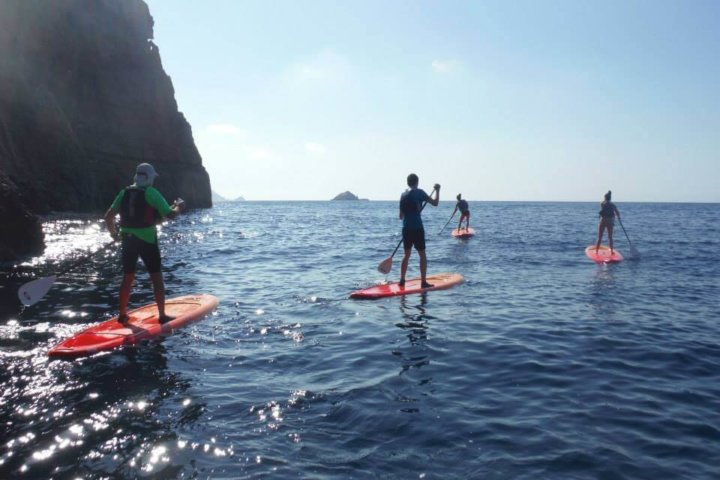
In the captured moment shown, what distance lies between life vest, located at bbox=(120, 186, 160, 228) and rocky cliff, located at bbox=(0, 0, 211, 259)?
967cm

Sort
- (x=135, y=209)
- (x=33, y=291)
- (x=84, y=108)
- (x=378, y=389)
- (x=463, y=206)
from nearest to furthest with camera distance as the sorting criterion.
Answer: (x=378, y=389) → (x=135, y=209) → (x=33, y=291) → (x=463, y=206) → (x=84, y=108)

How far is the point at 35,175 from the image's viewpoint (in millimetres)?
30656

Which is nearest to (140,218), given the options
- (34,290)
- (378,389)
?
(34,290)

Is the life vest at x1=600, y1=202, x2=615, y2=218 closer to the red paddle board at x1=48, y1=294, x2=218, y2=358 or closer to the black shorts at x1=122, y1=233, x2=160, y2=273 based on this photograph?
the red paddle board at x1=48, y1=294, x2=218, y2=358

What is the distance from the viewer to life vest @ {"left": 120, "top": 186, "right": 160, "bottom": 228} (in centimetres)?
760

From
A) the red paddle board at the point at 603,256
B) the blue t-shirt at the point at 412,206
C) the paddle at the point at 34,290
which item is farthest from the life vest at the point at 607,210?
the paddle at the point at 34,290

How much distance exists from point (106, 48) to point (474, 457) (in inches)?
1982

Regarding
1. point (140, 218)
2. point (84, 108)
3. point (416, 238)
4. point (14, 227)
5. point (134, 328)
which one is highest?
point (84, 108)

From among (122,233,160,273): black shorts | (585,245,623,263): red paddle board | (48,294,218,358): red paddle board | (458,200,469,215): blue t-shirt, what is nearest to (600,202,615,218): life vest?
(585,245,623,263): red paddle board

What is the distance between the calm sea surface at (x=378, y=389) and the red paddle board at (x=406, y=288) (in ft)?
0.95

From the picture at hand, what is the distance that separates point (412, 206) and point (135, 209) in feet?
18.9

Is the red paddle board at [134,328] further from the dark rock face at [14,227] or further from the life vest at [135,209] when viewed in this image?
the dark rock face at [14,227]

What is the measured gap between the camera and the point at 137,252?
7.92 m

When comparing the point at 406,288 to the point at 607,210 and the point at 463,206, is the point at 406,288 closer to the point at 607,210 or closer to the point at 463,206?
the point at 607,210
